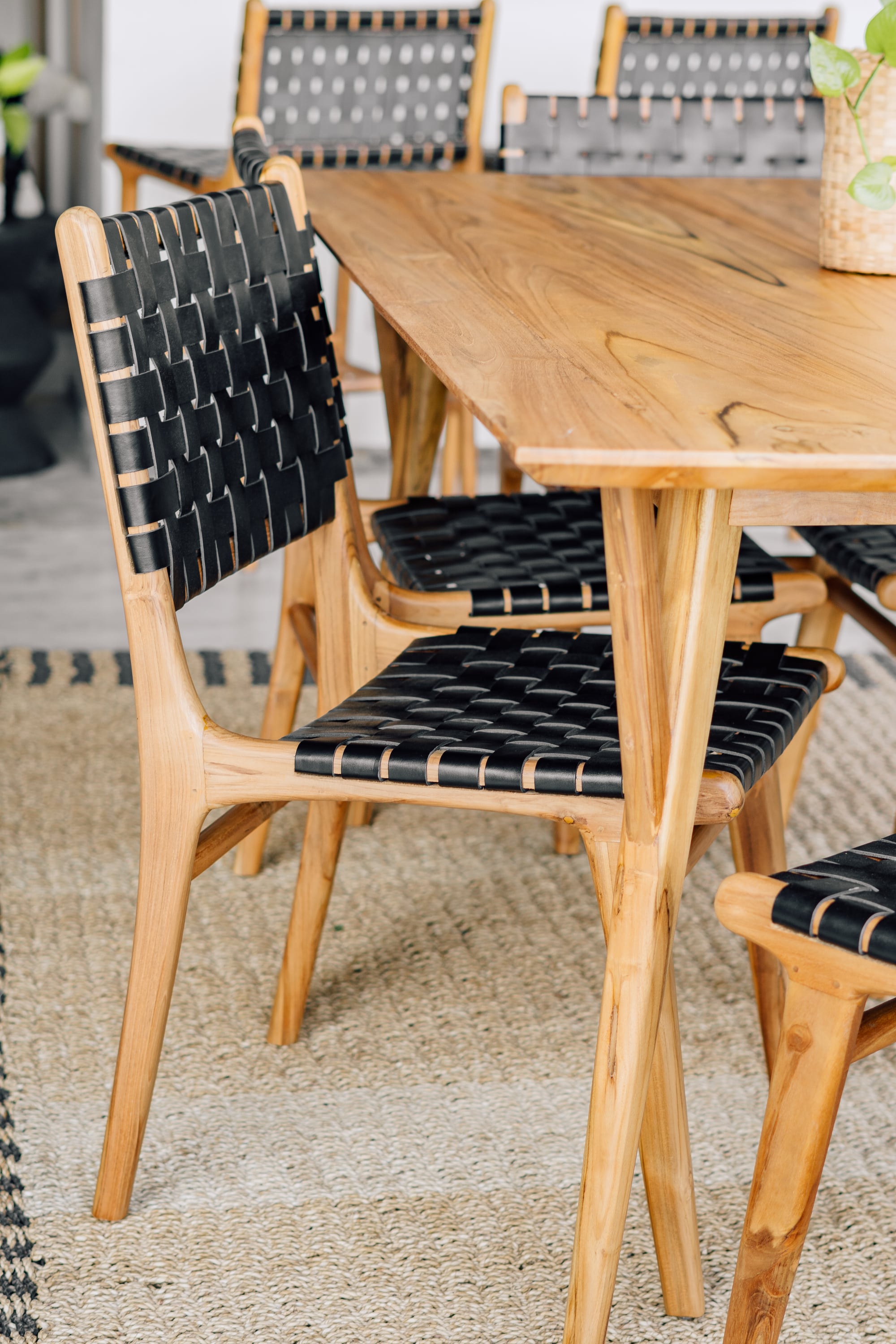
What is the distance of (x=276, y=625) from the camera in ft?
8.55

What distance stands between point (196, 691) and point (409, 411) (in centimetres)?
82

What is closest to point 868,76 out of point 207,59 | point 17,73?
point 207,59

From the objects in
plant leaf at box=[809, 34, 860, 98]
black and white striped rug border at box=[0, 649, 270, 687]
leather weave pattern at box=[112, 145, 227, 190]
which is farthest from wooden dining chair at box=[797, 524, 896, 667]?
leather weave pattern at box=[112, 145, 227, 190]

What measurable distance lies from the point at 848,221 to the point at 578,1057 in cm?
83

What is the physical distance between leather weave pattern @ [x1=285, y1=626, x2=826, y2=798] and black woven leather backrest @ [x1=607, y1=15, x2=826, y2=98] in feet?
5.07

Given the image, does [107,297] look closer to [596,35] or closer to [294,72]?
[294,72]

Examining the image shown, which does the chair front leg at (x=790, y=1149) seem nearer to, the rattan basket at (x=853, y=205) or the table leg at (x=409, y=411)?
the rattan basket at (x=853, y=205)

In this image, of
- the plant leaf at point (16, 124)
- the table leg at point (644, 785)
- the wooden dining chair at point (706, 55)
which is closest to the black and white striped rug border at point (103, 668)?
the wooden dining chair at point (706, 55)

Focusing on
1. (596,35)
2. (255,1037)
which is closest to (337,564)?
(255,1037)

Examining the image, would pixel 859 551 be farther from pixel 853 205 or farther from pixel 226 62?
pixel 226 62

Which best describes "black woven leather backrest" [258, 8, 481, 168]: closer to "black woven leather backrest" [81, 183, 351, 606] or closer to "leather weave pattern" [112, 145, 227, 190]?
"leather weave pattern" [112, 145, 227, 190]

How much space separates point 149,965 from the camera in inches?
45.6

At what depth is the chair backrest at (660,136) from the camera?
2043mm

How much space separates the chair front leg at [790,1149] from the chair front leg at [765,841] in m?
0.33
